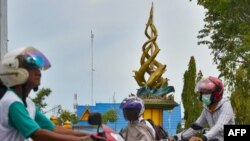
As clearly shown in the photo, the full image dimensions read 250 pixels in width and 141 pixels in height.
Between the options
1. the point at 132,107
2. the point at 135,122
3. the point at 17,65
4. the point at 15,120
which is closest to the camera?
the point at 15,120

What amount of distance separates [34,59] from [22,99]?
0.28 meters

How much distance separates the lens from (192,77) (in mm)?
37875

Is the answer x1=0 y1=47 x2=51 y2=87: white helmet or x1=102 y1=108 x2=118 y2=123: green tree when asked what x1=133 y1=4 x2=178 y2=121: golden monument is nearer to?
x1=102 y1=108 x2=118 y2=123: green tree

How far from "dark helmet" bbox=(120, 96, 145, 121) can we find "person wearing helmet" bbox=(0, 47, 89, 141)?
8.82 feet

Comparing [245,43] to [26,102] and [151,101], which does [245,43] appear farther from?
[26,102]

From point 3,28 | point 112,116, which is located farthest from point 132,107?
Result: point 112,116

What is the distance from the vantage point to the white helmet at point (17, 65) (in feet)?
16.2

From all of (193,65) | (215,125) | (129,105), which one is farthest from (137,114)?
(193,65)

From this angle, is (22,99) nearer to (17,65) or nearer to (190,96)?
(17,65)

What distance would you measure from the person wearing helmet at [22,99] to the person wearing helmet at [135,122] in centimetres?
271

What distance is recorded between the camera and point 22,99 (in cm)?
502

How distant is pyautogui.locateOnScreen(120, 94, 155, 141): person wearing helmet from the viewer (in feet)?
25.7

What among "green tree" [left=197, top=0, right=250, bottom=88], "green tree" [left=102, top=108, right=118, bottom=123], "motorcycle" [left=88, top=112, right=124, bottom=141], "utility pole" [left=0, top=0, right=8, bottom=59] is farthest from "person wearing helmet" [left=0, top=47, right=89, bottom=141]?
"green tree" [left=102, top=108, right=118, bottom=123]

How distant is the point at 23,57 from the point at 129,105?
2.97 meters
